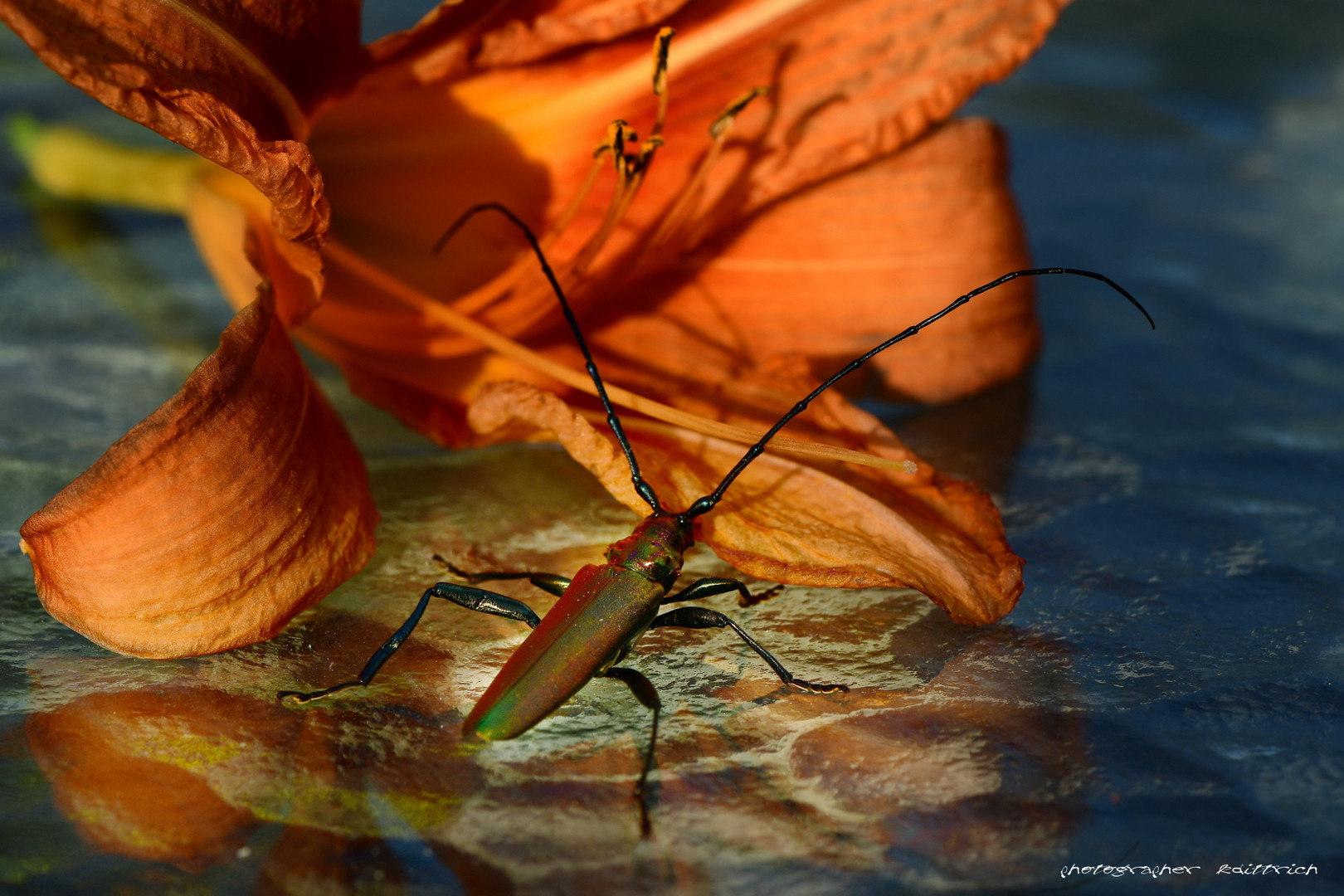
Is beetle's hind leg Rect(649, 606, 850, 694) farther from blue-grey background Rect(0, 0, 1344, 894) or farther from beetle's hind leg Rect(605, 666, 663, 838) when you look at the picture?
blue-grey background Rect(0, 0, 1344, 894)

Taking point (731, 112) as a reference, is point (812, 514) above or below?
below

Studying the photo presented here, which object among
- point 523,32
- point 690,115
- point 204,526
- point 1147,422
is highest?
point 523,32

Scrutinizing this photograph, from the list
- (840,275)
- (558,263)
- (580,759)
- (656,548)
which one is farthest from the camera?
(840,275)

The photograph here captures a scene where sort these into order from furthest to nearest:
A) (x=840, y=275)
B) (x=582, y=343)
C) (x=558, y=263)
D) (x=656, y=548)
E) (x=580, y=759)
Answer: (x=840, y=275) → (x=558, y=263) → (x=582, y=343) → (x=656, y=548) → (x=580, y=759)

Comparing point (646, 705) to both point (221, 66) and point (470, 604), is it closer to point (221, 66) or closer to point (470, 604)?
point (470, 604)

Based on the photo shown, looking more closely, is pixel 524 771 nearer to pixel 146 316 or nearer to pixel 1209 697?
pixel 1209 697

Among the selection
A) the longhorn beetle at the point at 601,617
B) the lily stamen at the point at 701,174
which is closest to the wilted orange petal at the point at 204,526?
the longhorn beetle at the point at 601,617

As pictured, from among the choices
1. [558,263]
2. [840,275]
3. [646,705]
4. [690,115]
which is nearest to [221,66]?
[558,263]

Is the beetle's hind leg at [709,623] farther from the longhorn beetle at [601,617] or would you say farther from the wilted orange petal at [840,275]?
the wilted orange petal at [840,275]
